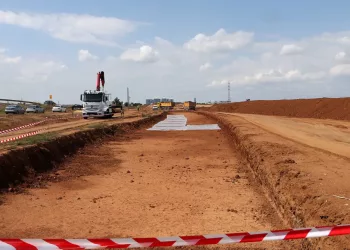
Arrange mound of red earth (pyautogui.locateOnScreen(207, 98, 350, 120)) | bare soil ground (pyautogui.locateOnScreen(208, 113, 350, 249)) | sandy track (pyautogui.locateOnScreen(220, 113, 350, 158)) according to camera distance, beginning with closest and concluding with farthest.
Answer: bare soil ground (pyautogui.locateOnScreen(208, 113, 350, 249)) < sandy track (pyautogui.locateOnScreen(220, 113, 350, 158)) < mound of red earth (pyautogui.locateOnScreen(207, 98, 350, 120))

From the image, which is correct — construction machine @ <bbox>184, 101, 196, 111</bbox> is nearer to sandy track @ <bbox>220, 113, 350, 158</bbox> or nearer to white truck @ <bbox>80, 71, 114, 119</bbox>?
white truck @ <bbox>80, 71, 114, 119</bbox>

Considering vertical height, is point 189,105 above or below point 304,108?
above

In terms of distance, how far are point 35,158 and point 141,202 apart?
5.45 meters

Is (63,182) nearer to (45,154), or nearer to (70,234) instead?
(45,154)

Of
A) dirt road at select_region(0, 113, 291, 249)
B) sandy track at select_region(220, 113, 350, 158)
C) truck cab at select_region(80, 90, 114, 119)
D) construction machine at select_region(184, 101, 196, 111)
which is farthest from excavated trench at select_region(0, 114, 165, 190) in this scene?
construction machine at select_region(184, 101, 196, 111)

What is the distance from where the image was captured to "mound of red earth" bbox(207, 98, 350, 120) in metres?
45.0

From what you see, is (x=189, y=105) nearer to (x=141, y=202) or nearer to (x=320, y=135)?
(x=320, y=135)

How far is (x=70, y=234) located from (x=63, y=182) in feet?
15.2

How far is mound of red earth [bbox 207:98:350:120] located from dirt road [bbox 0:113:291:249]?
110ft

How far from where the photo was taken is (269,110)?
6312 cm

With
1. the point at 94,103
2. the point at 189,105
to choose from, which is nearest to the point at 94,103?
the point at 94,103

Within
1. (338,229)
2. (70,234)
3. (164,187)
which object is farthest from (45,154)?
(338,229)

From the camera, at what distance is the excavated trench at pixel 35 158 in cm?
1056

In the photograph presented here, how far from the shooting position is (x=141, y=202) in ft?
29.6
